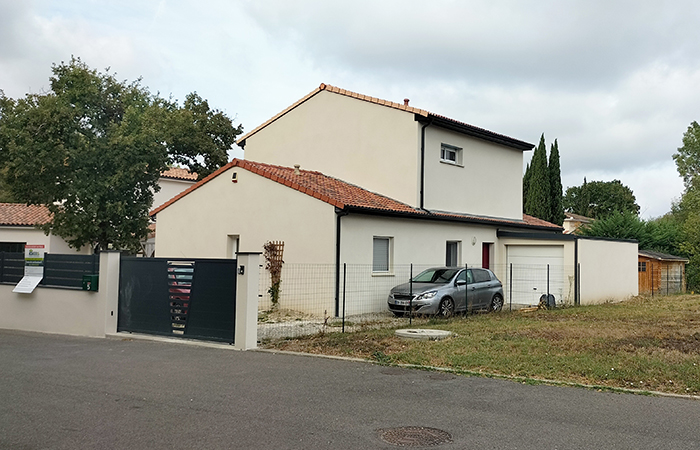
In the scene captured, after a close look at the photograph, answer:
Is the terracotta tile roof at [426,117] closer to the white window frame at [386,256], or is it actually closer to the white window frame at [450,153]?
the white window frame at [450,153]

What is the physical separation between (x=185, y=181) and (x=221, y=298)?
33287 millimetres

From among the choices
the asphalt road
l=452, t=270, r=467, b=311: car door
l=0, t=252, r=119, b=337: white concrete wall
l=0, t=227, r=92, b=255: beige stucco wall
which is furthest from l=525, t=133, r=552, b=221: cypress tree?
the asphalt road

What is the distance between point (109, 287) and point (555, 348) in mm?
9688

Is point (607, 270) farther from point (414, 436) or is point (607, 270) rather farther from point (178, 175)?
point (178, 175)

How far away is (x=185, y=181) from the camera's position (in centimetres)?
4425

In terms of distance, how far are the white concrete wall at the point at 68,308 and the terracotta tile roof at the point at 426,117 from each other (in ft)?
37.8

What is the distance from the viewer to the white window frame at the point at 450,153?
76.5ft

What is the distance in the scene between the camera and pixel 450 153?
79.0 ft

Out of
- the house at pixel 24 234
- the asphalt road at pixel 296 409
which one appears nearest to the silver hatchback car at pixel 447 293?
the asphalt road at pixel 296 409

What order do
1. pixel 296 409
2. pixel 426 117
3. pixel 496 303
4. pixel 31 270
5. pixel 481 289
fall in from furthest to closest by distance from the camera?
pixel 426 117
pixel 496 303
pixel 481 289
pixel 31 270
pixel 296 409

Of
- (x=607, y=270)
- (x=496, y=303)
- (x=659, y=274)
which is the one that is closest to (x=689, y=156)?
(x=659, y=274)

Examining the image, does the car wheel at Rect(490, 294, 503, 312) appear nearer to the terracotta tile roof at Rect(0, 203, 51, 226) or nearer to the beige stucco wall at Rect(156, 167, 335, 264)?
the beige stucco wall at Rect(156, 167, 335, 264)

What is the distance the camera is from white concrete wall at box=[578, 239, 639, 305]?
76.3 feet

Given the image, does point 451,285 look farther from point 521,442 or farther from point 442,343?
point 521,442
